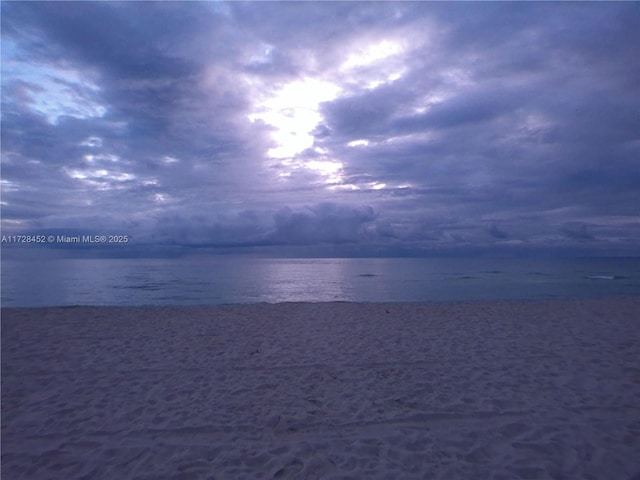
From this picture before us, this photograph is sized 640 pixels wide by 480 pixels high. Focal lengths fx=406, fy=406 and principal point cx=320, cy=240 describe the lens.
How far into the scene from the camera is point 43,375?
7934 millimetres

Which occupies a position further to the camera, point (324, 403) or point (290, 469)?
point (324, 403)

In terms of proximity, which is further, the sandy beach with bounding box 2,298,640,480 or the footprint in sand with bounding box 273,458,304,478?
the sandy beach with bounding box 2,298,640,480

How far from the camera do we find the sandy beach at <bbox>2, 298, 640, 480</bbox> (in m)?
4.62

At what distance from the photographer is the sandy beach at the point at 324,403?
4621 millimetres

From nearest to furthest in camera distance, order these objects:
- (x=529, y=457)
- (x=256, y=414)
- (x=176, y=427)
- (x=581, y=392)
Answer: (x=529, y=457) < (x=176, y=427) < (x=256, y=414) < (x=581, y=392)

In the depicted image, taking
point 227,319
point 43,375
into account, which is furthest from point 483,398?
point 227,319

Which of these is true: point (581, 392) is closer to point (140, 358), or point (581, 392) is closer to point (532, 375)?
point (532, 375)

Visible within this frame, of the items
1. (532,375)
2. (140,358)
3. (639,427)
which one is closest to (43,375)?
(140,358)

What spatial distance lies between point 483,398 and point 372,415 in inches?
73.4

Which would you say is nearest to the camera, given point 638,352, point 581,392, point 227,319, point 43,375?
point 581,392

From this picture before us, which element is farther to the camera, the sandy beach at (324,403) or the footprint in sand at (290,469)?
the sandy beach at (324,403)

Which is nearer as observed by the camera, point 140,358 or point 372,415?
point 372,415

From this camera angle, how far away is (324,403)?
6352mm

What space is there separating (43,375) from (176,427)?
4160 mm
